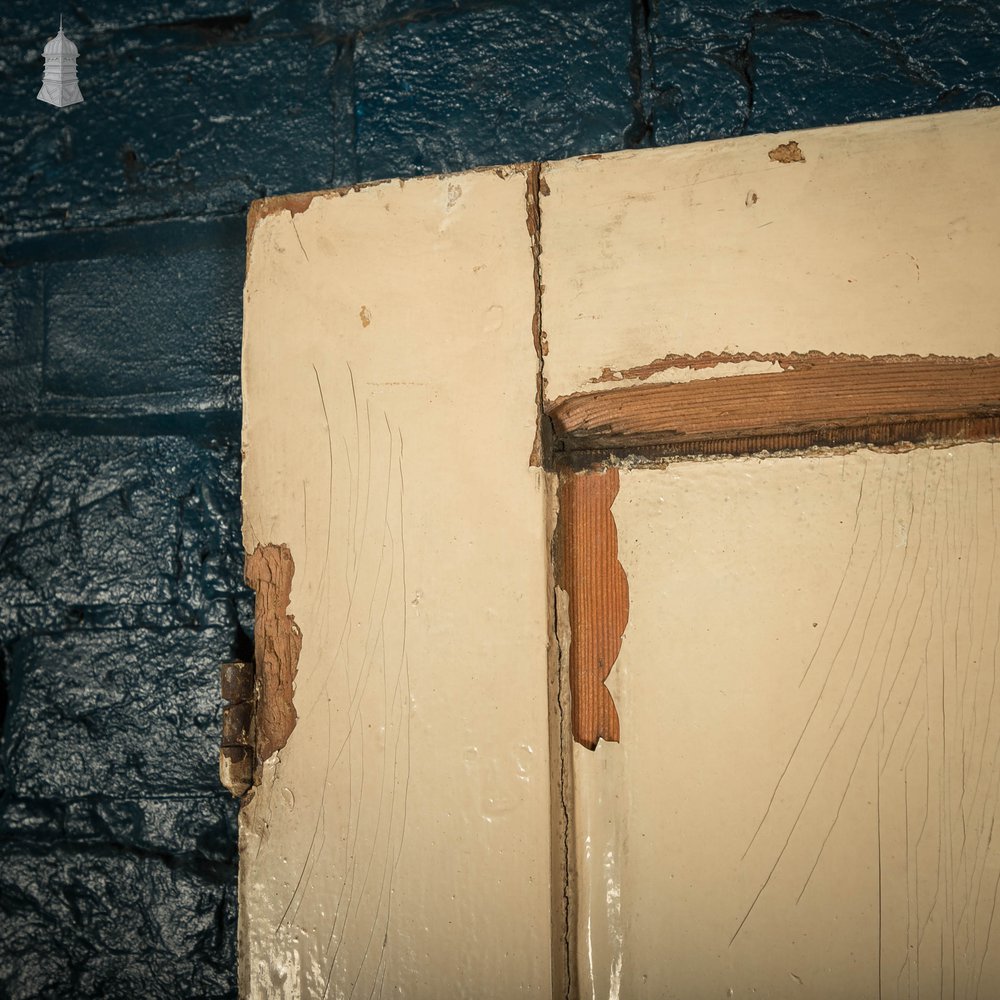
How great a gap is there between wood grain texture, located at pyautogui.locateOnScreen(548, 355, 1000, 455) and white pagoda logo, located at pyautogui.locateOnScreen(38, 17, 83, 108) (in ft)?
3.27

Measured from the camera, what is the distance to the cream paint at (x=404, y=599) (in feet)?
2.85

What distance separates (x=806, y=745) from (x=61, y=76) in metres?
1.44

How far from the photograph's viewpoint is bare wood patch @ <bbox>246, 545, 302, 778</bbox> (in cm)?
93

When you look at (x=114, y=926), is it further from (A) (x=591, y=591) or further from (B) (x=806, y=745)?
(B) (x=806, y=745)

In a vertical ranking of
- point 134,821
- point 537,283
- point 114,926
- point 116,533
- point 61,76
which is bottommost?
point 114,926

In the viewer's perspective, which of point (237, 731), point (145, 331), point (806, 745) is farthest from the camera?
point (145, 331)

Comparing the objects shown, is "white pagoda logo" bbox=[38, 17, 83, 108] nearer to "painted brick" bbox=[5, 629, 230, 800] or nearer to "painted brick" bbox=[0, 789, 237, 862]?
"painted brick" bbox=[5, 629, 230, 800]

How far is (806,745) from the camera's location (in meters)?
0.83

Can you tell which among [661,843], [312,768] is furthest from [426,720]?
[661,843]

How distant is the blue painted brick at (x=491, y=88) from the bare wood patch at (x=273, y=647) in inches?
24.4

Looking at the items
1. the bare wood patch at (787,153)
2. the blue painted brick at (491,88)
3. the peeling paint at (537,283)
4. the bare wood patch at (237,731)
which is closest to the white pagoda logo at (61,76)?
the blue painted brick at (491,88)

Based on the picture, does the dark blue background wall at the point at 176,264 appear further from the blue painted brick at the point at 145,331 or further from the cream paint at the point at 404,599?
the cream paint at the point at 404,599

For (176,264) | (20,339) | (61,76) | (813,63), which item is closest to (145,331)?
(176,264)

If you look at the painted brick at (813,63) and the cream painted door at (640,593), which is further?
the painted brick at (813,63)
